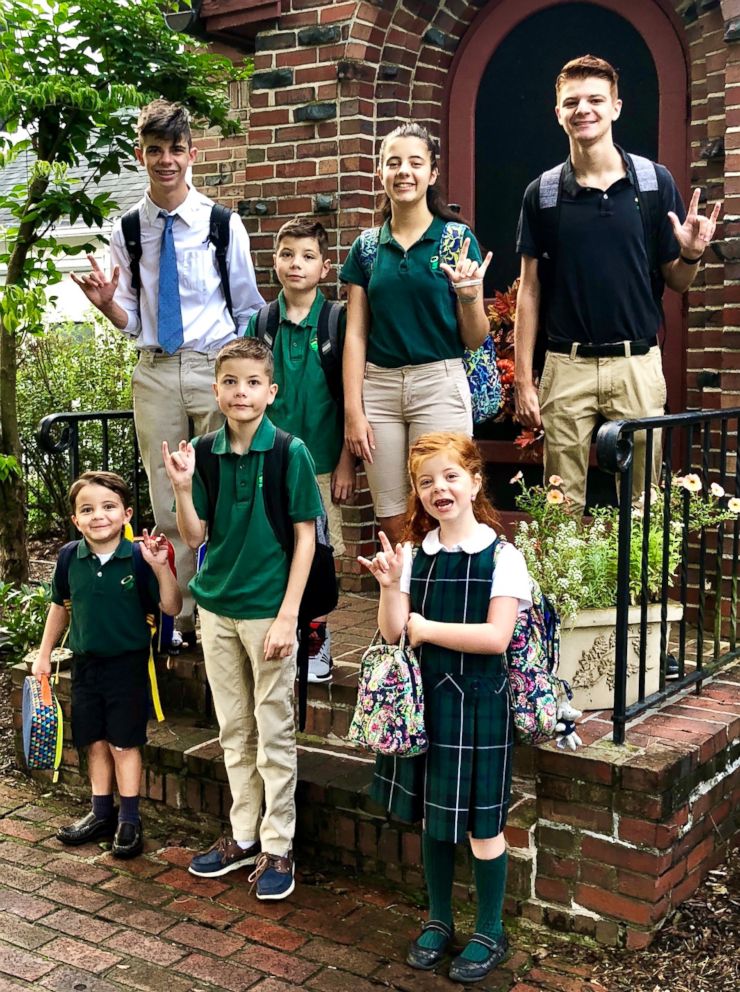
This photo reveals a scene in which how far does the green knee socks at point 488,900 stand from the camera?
3010 millimetres

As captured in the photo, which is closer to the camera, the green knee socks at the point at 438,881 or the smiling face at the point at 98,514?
the green knee socks at the point at 438,881

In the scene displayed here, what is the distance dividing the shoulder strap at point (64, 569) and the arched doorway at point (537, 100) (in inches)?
98.9

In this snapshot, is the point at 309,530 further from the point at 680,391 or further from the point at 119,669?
the point at 680,391

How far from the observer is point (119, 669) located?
3.86 meters

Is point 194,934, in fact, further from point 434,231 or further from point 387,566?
point 434,231

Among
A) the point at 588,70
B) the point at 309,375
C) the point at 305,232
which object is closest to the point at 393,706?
the point at 309,375

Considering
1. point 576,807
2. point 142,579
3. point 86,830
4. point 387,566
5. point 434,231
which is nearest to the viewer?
point 387,566

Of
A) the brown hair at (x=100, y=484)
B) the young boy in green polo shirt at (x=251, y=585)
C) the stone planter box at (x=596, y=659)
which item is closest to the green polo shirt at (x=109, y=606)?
the brown hair at (x=100, y=484)

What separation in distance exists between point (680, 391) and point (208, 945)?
9.88 feet

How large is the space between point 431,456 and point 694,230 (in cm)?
134

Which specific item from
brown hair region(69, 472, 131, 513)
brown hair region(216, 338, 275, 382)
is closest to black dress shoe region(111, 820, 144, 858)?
brown hair region(69, 472, 131, 513)

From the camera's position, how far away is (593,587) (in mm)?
3605

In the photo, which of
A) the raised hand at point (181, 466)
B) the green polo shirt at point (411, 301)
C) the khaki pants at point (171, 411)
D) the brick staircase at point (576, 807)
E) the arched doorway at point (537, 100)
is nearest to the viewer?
the brick staircase at point (576, 807)

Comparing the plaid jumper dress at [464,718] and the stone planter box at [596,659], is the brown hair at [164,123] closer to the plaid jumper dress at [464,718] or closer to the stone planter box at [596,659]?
the plaid jumper dress at [464,718]
